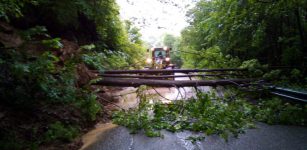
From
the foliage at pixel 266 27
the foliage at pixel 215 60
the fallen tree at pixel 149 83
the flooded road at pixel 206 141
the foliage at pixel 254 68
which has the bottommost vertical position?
the flooded road at pixel 206 141

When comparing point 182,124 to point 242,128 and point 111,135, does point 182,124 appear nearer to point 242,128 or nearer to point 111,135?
point 242,128

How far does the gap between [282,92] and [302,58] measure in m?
2.41

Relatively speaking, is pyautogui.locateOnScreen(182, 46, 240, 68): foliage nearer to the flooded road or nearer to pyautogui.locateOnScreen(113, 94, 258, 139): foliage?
pyautogui.locateOnScreen(113, 94, 258, 139): foliage

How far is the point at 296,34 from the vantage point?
7.83 metres

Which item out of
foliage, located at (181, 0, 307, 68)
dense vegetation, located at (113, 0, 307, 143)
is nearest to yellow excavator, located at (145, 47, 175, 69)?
dense vegetation, located at (113, 0, 307, 143)

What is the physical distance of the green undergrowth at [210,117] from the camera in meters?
4.94

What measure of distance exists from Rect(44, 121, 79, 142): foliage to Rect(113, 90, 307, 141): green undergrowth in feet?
4.26

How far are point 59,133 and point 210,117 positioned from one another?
3.21 metres

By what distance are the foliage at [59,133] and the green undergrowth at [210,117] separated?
130 centimetres

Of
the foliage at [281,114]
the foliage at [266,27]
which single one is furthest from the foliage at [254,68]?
the foliage at [281,114]

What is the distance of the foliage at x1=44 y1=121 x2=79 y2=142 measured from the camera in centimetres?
441

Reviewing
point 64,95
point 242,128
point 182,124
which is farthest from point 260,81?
point 64,95

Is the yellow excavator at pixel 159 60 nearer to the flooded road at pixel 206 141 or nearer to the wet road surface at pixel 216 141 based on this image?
the flooded road at pixel 206 141

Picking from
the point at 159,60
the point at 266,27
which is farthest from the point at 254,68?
the point at 159,60
